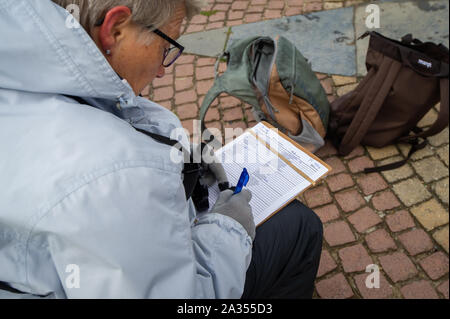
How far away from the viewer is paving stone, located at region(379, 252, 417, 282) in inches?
82.2

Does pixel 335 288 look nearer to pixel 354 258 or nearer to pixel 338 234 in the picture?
pixel 354 258

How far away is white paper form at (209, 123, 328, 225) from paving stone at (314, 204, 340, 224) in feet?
2.69

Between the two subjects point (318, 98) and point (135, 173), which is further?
point (318, 98)

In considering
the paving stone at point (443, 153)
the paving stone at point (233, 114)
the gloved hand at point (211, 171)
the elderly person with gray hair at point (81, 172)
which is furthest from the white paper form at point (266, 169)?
the paving stone at point (443, 153)

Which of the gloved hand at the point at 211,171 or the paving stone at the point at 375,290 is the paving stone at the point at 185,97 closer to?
the gloved hand at the point at 211,171

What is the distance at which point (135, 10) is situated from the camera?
3.44 feet

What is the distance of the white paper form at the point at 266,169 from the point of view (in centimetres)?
161

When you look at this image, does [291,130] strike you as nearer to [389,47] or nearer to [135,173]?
[389,47]

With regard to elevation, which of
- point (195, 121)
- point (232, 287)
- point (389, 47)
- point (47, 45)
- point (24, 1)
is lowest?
point (195, 121)

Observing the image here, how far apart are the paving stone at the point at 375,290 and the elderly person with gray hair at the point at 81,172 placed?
1292 millimetres
